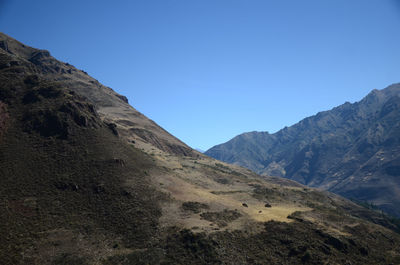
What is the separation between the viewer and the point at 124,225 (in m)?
52.3

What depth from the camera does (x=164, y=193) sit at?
228 ft

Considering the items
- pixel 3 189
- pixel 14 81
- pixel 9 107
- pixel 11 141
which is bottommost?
pixel 3 189

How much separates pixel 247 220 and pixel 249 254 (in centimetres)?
1421

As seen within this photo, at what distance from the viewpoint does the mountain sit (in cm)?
4566

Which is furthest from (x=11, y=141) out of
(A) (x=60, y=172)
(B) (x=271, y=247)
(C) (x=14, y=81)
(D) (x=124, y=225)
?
(B) (x=271, y=247)

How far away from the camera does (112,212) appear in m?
55.2

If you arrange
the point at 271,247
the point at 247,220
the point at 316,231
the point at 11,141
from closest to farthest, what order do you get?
the point at 271,247
the point at 316,231
the point at 247,220
the point at 11,141

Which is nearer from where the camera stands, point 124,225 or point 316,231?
point 124,225

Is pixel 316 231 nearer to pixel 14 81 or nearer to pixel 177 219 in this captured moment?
pixel 177 219

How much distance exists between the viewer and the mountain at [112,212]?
45.7 meters

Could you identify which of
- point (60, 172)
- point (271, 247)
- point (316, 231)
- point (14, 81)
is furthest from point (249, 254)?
point (14, 81)

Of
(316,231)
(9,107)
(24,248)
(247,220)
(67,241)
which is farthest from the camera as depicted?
(9,107)

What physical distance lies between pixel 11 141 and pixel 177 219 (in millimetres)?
46476

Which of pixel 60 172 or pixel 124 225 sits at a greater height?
pixel 60 172
